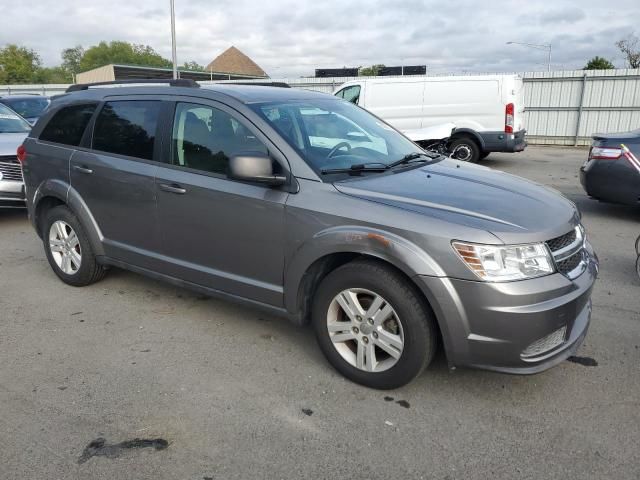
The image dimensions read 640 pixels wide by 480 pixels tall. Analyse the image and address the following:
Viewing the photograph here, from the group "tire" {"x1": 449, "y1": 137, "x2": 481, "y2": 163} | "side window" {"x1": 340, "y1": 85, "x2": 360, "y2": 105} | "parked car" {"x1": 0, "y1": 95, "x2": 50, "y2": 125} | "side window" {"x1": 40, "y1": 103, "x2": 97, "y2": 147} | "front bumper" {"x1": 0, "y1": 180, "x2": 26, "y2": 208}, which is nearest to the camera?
"side window" {"x1": 40, "y1": 103, "x2": 97, "y2": 147}

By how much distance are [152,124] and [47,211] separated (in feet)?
5.52

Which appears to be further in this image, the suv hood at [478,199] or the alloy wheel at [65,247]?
the alloy wheel at [65,247]

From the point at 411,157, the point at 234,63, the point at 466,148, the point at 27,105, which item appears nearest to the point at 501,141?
the point at 466,148

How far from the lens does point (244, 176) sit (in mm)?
3197

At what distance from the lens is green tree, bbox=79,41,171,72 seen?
4006 inches

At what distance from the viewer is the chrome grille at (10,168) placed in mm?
7078

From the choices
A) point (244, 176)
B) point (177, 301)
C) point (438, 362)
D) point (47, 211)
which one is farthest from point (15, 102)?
point (438, 362)

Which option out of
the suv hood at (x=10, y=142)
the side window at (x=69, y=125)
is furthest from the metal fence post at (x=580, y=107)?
the side window at (x=69, y=125)

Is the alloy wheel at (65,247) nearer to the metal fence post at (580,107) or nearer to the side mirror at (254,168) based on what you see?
the side mirror at (254,168)

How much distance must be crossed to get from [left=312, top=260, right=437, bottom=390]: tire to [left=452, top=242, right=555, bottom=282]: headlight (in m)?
0.36

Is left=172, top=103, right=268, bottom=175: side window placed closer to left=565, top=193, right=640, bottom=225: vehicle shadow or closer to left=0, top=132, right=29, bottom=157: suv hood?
left=0, top=132, right=29, bottom=157: suv hood

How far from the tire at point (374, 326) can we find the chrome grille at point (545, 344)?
483mm

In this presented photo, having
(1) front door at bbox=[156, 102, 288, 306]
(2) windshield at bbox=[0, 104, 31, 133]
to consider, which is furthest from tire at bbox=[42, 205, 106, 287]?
(2) windshield at bbox=[0, 104, 31, 133]

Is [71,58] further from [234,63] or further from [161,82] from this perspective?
[161,82]
